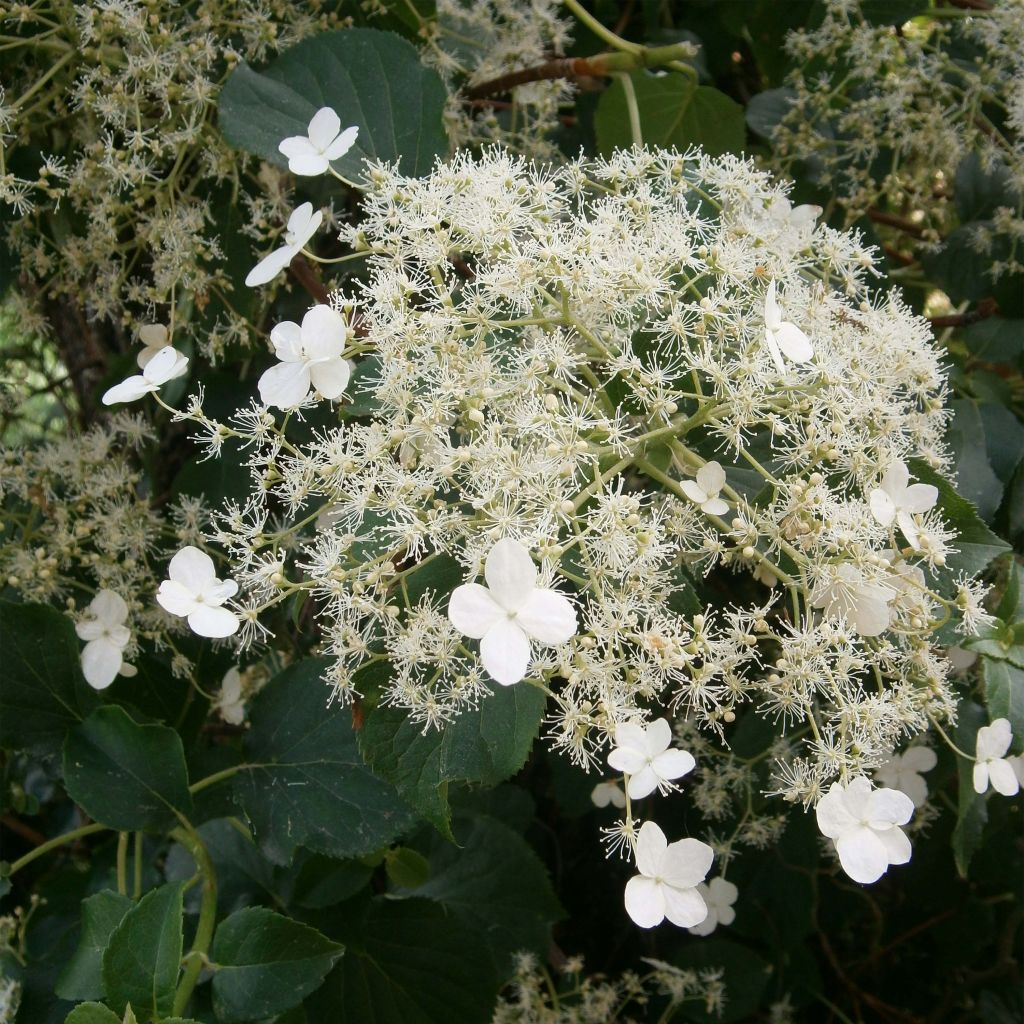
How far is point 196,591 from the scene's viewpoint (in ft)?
2.58

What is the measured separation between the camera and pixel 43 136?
126 cm

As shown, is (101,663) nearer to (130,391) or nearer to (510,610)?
(130,391)

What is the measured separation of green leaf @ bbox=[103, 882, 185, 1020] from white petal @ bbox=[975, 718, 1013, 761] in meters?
0.68

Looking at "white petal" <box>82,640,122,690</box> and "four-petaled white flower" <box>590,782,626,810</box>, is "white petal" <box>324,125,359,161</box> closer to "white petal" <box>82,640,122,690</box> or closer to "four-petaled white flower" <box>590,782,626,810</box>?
"white petal" <box>82,640,122,690</box>

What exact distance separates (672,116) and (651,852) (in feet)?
3.27

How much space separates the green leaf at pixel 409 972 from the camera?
111 centimetres

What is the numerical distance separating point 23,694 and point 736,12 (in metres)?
1.39

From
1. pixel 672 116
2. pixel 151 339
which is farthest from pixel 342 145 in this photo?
pixel 672 116

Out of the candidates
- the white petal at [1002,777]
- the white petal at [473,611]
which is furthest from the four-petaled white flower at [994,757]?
the white petal at [473,611]

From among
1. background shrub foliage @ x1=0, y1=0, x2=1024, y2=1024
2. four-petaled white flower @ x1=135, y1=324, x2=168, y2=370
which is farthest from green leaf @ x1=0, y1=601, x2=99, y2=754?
four-petaled white flower @ x1=135, y1=324, x2=168, y2=370

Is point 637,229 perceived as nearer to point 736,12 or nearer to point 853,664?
point 853,664

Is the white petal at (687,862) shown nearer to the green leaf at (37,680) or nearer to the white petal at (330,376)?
the white petal at (330,376)

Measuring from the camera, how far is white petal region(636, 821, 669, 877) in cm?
72

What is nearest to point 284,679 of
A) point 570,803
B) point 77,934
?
point 77,934
